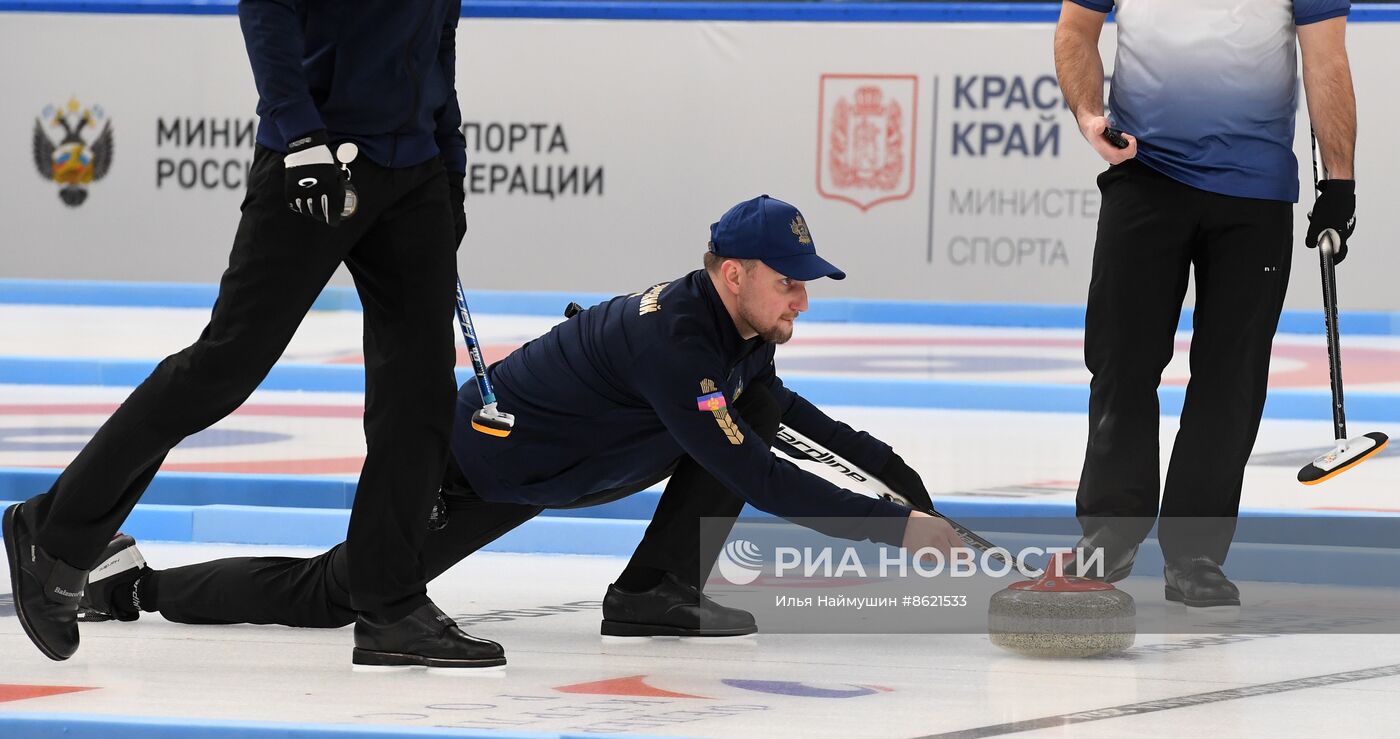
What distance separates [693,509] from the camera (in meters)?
3.87

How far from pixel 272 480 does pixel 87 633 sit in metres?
1.66

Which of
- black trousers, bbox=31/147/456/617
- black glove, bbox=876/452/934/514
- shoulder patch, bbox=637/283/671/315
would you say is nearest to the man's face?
shoulder patch, bbox=637/283/671/315

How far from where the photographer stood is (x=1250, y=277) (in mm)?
4215

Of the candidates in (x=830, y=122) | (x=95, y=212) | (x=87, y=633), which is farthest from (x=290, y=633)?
(x=95, y=212)

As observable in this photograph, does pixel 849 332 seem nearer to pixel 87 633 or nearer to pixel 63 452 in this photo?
pixel 63 452

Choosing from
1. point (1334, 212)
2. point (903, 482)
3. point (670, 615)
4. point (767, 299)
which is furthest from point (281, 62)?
point (1334, 212)

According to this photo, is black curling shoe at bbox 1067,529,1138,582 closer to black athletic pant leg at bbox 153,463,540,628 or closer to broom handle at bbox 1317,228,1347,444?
broom handle at bbox 1317,228,1347,444

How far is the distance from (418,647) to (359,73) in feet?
3.01

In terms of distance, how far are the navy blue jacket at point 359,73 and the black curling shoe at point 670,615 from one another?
95 centimetres

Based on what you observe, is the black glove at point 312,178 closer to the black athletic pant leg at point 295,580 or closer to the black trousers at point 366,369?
the black trousers at point 366,369

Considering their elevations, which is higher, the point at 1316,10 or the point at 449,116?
the point at 1316,10

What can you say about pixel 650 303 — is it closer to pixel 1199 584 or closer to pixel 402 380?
pixel 402 380

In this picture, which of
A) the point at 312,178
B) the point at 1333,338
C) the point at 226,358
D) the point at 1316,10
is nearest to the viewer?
the point at 312,178

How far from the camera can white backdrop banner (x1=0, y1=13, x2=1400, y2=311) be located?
11.4 metres
